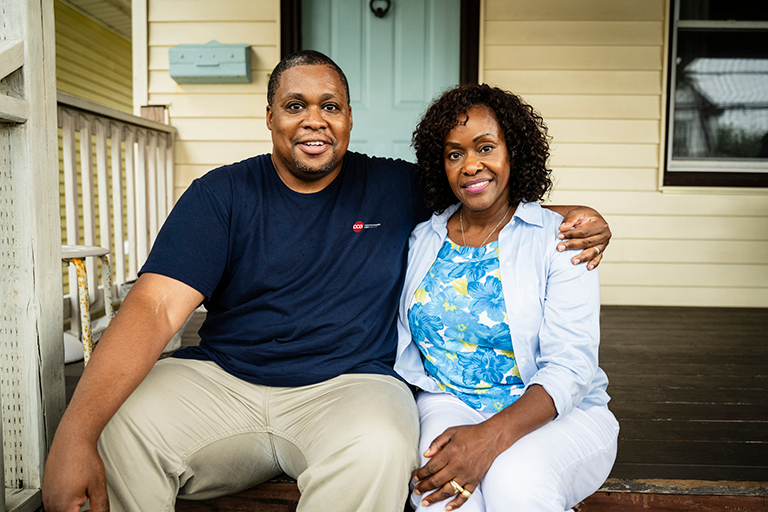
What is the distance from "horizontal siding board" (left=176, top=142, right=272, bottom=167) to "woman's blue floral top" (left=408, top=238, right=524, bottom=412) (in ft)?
7.92

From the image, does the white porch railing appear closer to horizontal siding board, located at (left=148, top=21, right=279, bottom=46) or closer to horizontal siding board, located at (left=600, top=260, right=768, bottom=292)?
horizontal siding board, located at (left=148, top=21, right=279, bottom=46)

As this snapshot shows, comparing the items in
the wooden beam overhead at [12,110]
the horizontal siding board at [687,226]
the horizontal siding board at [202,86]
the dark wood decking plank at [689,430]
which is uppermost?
the horizontal siding board at [202,86]

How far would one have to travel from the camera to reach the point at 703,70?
3.53 m

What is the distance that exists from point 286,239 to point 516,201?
636mm

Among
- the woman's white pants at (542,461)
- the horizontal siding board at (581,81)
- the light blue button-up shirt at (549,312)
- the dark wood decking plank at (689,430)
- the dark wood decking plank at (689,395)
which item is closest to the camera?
the woman's white pants at (542,461)

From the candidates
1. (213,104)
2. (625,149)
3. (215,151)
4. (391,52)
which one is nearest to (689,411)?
(625,149)

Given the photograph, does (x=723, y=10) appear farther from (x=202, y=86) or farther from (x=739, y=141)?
(x=202, y=86)

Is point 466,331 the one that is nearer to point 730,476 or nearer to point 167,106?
point 730,476

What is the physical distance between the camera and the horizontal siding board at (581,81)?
3455 millimetres

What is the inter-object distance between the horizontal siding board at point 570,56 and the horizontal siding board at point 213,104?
1.50m

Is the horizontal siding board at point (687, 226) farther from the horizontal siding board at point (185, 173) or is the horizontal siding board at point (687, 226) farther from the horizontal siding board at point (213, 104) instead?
the horizontal siding board at point (185, 173)

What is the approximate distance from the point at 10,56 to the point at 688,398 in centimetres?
Result: 238

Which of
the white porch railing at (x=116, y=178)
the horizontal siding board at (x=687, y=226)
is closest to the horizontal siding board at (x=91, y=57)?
the white porch railing at (x=116, y=178)

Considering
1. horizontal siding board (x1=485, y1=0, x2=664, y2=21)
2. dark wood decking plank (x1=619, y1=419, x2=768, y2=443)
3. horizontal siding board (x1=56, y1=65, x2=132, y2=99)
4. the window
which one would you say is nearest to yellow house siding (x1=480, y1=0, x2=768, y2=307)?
horizontal siding board (x1=485, y1=0, x2=664, y2=21)
